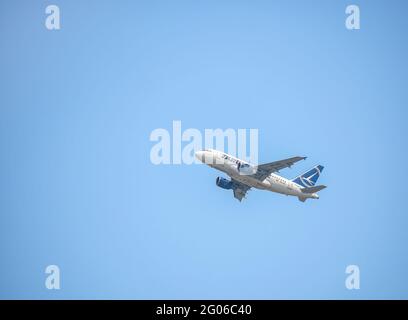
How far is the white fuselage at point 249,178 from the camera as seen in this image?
80312mm

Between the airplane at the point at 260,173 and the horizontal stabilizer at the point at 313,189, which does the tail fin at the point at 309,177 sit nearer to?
the airplane at the point at 260,173

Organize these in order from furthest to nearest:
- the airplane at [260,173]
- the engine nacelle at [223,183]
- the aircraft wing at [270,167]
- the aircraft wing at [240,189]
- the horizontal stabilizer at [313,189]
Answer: the aircraft wing at [240,189]
the engine nacelle at [223,183]
the airplane at [260,173]
the aircraft wing at [270,167]
the horizontal stabilizer at [313,189]

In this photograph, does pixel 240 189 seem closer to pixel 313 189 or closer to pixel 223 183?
pixel 223 183

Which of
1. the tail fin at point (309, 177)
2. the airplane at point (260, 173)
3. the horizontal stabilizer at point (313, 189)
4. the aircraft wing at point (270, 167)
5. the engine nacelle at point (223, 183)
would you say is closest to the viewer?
the horizontal stabilizer at point (313, 189)

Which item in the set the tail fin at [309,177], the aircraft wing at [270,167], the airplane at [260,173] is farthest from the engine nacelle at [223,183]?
the tail fin at [309,177]

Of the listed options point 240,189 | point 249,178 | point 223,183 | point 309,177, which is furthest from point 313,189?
point 223,183

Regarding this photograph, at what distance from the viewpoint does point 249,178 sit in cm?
8125

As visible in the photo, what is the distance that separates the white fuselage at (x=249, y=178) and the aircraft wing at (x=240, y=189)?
5.15 m

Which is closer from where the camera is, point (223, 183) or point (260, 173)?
point (260, 173)

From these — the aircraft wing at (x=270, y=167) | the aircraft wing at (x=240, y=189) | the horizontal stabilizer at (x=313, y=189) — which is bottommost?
the horizontal stabilizer at (x=313, y=189)

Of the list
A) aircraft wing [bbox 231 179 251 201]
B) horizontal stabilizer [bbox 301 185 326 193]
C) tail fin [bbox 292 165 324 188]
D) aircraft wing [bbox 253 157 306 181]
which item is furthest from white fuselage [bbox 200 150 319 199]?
aircraft wing [bbox 231 179 251 201]

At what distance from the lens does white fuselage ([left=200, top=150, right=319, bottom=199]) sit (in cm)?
8031

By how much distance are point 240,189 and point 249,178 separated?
8453 mm
